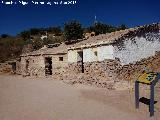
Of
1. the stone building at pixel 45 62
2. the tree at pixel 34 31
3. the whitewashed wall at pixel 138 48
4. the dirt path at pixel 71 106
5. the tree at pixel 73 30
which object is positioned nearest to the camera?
the dirt path at pixel 71 106

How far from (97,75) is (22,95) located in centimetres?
633

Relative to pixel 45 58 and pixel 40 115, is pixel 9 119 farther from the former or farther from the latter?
pixel 45 58

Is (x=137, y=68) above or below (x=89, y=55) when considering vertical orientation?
below

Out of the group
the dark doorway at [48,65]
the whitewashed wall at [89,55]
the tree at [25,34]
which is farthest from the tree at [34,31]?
the whitewashed wall at [89,55]

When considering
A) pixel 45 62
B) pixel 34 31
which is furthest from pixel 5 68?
pixel 34 31

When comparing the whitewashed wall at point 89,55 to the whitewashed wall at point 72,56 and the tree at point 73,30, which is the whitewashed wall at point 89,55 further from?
the tree at point 73,30

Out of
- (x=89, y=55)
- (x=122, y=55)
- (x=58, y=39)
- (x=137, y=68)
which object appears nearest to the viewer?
(x=122, y=55)

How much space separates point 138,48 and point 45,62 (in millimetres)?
10725

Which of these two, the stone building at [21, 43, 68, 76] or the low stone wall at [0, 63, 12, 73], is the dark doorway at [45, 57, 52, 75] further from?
the low stone wall at [0, 63, 12, 73]

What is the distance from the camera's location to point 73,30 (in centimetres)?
4059

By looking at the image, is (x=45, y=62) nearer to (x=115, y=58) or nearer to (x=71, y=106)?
(x=115, y=58)

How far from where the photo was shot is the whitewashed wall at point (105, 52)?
17.8 metres

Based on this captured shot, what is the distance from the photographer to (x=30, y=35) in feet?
222

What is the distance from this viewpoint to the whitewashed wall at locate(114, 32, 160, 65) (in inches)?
717
